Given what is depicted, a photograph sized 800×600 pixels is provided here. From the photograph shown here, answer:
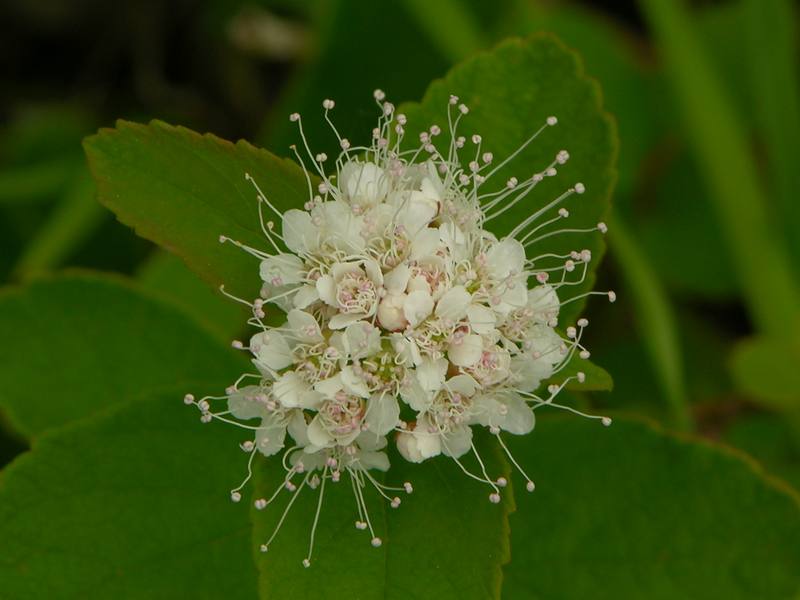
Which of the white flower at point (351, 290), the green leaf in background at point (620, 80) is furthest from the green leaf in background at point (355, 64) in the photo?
the white flower at point (351, 290)

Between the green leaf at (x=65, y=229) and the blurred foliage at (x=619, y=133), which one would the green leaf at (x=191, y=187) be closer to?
the blurred foliage at (x=619, y=133)

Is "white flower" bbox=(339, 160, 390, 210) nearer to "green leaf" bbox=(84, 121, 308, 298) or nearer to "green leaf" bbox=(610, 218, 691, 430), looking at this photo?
"green leaf" bbox=(84, 121, 308, 298)

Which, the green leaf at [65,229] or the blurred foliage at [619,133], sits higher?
the blurred foliage at [619,133]

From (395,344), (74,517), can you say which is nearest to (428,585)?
(395,344)

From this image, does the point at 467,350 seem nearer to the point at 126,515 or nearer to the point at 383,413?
the point at 383,413

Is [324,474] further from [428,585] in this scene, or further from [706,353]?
[706,353]

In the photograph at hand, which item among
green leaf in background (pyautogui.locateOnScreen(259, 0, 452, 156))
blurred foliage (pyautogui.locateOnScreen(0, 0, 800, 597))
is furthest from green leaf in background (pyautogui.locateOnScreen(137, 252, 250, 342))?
green leaf in background (pyautogui.locateOnScreen(259, 0, 452, 156))
